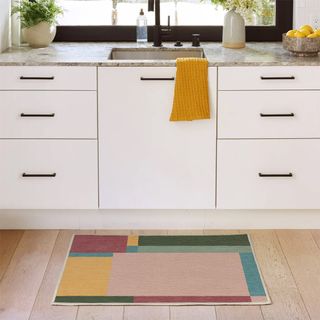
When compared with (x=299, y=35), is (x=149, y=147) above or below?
below

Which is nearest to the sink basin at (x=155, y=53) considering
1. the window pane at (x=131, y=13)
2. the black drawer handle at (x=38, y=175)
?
the window pane at (x=131, y=13)

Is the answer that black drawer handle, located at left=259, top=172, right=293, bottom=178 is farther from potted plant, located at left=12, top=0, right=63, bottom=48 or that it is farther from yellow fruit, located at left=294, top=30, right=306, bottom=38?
potted plant, located at left=12, top=0, right=63, bottom=48

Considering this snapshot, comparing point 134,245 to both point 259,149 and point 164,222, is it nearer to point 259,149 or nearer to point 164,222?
point 164,222

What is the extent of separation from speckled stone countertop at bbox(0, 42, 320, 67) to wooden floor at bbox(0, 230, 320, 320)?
0.85 meters

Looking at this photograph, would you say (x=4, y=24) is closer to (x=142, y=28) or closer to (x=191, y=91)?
(x=142, y=28)

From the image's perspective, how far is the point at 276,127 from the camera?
428cm

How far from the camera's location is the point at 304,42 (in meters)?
4.37

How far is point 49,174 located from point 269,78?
1.16 metres

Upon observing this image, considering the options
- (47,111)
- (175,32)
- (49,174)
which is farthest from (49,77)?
(175,32)

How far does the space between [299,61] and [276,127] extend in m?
0.33

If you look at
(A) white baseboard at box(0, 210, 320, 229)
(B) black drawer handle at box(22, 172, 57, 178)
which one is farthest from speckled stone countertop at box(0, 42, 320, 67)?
(A) white baseboard at box(0, 210, 320, 229)

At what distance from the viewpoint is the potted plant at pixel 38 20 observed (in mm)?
4645

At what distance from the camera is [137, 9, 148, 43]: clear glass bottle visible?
486 centimetres

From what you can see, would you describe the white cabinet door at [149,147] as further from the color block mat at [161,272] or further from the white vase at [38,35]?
the white vase at [38,35]
